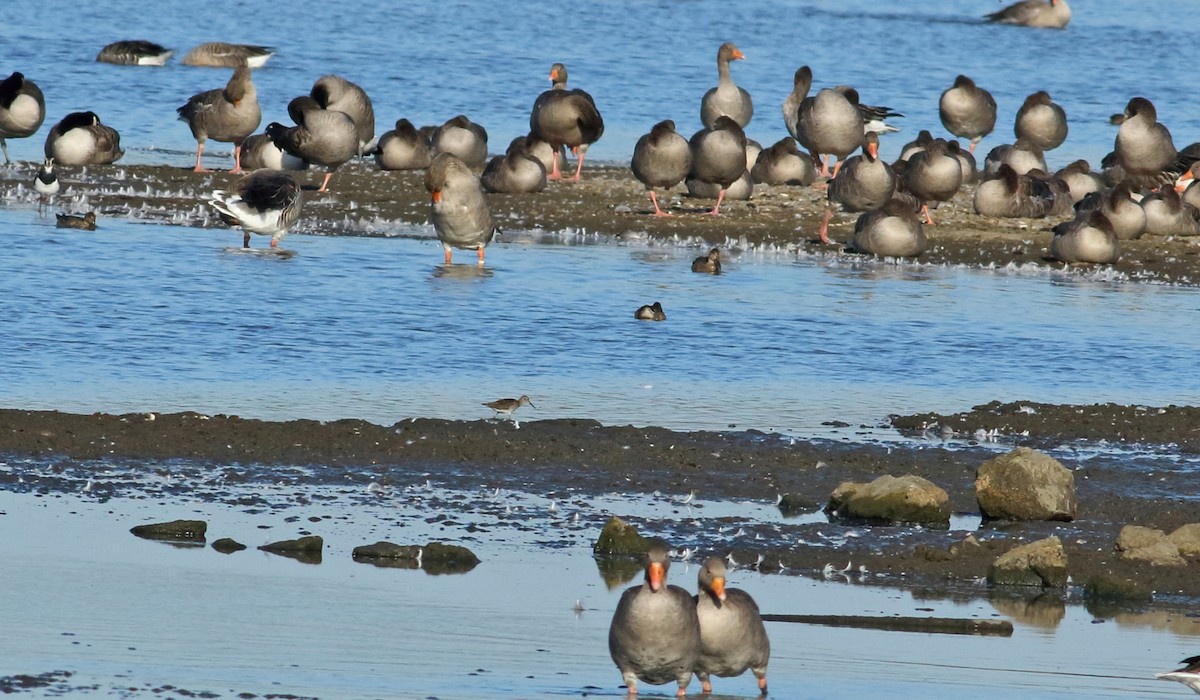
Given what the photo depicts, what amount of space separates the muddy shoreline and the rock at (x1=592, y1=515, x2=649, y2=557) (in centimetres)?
46

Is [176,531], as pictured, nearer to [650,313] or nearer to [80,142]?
[650,313]

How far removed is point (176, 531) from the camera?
8695 millimetres

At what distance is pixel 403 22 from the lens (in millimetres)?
48312

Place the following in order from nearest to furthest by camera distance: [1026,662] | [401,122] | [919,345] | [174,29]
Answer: [1026,662], [919,345], [401,122], [174,29]

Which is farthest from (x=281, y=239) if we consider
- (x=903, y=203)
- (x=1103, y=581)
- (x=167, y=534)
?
(x=1103, y=581)

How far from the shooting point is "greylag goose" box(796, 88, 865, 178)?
84.9 feet

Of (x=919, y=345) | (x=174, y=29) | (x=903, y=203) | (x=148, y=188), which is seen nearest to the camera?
(x=919, y=345)

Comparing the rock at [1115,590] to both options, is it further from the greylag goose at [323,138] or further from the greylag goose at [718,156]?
the greylag goose at [323,138]

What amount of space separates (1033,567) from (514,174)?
597 inches

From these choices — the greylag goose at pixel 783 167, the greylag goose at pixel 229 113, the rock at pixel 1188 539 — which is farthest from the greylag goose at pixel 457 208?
the rock at pixel 1188 539

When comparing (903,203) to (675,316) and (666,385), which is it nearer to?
(675,316)

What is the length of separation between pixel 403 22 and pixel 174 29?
5.59 m

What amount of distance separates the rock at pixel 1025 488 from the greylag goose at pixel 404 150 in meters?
16.0

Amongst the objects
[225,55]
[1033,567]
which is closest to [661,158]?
[1033,567]
